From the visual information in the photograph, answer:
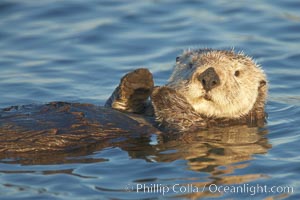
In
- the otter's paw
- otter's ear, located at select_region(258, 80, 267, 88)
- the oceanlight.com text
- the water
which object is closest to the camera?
the oceanlight.com text

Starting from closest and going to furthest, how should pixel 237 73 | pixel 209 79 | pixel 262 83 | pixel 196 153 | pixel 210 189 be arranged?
pixel 210 189 < pixel 196 153 < pixel 209 79 < pixel 237 73 < pixel 262 83

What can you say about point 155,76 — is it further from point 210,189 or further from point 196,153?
point 210,189

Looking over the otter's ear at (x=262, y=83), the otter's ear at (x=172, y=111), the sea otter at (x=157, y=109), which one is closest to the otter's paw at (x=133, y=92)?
the sea otter at (x=157, y=109)

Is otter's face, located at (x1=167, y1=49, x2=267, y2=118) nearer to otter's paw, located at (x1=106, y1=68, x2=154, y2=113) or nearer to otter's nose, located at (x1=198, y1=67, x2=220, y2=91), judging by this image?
otter's nose, located at (x1=198, y1=67, x2=220, y2=91)

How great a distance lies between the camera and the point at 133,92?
325 inches

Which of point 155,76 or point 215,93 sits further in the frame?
point 155,76

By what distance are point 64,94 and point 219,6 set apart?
13.9 feet

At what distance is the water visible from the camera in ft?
22.0

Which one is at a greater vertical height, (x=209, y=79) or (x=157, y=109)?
(x=209, y=79)

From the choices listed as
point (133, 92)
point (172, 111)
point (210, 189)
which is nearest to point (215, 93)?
point (172, 111)

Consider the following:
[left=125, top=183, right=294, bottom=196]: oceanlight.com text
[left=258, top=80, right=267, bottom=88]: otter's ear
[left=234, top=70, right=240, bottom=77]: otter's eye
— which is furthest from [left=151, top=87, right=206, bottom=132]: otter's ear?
[left=125, top=183, right=294, bottom=196]: oceanlight.com text

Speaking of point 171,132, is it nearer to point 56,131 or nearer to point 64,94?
point 56,131

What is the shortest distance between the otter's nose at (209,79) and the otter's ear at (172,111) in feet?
0.86

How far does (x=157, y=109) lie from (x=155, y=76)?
277 centimetres
